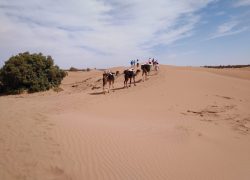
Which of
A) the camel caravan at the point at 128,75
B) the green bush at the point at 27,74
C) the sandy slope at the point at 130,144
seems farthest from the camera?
the green bush at the point at 27,74

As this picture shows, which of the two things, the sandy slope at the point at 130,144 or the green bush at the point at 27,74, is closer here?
the sandy slope at the point at 130,144

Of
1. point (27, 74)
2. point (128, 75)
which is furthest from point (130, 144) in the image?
point (27, 74)

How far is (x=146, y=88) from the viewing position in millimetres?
20469

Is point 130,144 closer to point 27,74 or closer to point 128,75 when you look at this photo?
point 128,75

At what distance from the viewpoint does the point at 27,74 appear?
93.4 feet

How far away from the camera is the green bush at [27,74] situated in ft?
92.4

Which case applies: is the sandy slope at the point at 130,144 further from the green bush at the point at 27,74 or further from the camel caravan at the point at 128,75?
the green bush at the point at 27,74

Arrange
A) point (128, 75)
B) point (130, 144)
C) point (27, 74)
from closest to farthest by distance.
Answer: point (130, 144) → point (128, 75) → point (27, 74)

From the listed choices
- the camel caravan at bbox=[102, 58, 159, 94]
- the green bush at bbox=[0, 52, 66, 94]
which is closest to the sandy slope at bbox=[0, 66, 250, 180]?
the camel caravan at bbox=[102, 58, 159, 94]

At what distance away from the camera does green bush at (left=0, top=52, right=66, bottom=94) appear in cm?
2816

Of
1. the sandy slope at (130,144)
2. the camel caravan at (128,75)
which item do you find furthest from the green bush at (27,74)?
the sandy slope at (130,144)

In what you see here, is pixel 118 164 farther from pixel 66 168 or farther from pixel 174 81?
pixel 174 81

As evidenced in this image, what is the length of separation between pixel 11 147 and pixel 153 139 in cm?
421

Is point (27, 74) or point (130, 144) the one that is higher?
point (27, 74)
